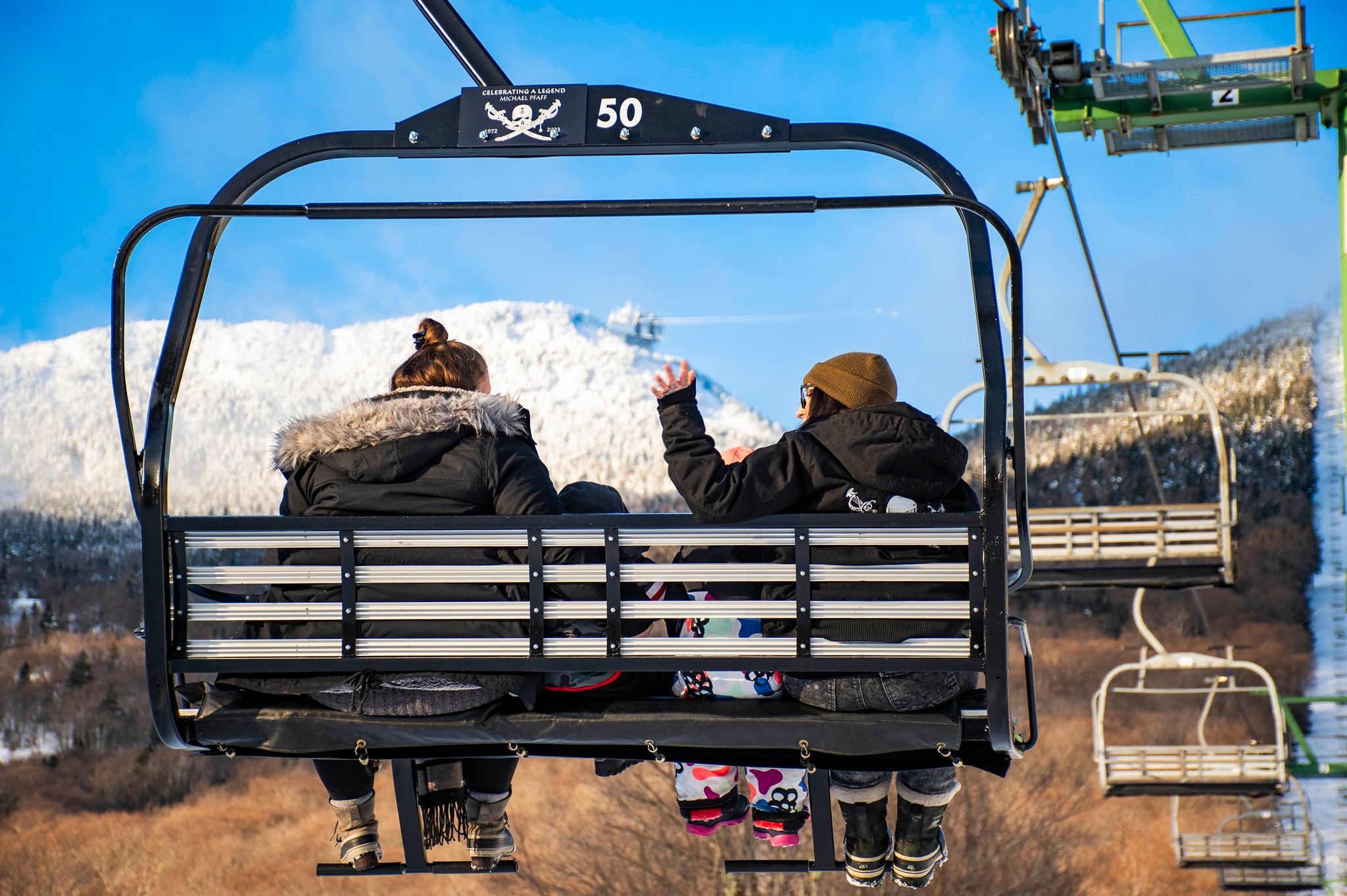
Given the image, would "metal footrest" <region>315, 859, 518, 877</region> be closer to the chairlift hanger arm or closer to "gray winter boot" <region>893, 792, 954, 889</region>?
"gray winter boot" <region>893, 792, 954, 889</region>

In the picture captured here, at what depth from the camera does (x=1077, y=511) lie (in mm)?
7363

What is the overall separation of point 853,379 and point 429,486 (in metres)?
0.83

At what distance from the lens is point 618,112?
2580 mm

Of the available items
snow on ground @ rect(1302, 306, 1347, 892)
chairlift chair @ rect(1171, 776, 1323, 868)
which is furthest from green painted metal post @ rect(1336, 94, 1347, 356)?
snow on ground @ rect(1302, 306, 1347, 892)

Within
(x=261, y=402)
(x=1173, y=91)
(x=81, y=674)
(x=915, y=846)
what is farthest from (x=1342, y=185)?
(x=261, y=402)

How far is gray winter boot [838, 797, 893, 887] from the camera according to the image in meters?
2.76

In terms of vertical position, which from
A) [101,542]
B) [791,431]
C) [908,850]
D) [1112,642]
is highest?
[791,431]

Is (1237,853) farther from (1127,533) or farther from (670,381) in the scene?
(670,381)

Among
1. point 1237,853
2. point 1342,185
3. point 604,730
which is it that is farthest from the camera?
point 1237,853

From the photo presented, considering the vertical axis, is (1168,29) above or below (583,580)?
above

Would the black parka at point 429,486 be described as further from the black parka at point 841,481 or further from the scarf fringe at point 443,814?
the scarf fringe at point 443,814

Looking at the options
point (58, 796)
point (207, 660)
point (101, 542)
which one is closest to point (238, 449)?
point (101, 542)

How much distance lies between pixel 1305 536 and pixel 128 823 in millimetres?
34679

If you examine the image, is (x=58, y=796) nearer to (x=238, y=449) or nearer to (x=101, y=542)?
(x=101, y=542)
